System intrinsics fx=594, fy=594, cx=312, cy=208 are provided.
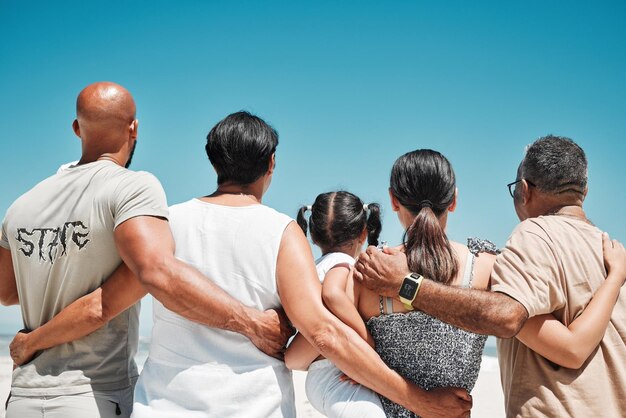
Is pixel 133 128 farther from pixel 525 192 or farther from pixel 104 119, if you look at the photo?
pixel 525 192

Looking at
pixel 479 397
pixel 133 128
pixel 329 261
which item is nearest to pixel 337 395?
pixel 329 261

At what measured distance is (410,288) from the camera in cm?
276

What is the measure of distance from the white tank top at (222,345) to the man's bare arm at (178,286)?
0.08 metres

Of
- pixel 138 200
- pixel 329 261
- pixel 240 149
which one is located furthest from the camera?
pixel 329 261

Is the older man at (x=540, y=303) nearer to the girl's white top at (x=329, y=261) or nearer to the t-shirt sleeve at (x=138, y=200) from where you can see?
the girl's white top at (x=329, y=261)

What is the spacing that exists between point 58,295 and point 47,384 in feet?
1.36

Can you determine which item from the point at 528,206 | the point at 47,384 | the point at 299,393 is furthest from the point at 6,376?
the point at 528,206

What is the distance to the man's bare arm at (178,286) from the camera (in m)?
2.62

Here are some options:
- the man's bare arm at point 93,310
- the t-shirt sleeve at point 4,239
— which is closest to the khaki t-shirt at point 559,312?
the man's bare arm at point 93,310

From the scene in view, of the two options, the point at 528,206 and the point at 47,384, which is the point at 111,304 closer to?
the point at 47,384

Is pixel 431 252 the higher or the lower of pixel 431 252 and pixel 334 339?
the higher

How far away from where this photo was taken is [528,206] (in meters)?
3.33

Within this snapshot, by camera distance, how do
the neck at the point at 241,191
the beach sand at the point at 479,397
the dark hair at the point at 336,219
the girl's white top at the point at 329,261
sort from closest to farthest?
1. the neck at the point at 241,191
2. the girl's white top at the point at 329,261
3. the dark hair at the point at 336,219
4. the beach sand at the point at 479,397

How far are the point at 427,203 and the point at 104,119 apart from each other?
1.74 meters
